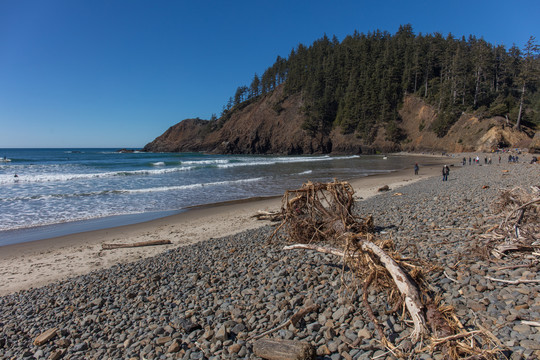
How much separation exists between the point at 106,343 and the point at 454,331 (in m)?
4.25

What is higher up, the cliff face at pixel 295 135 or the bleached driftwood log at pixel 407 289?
the cliff face at pixel 295 135

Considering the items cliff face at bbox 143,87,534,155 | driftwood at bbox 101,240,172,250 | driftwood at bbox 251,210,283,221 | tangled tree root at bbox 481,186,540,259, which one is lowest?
driftwood at bbox 101,240,172,250

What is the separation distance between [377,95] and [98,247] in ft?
251

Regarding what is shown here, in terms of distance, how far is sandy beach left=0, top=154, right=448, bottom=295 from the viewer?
23.5ft

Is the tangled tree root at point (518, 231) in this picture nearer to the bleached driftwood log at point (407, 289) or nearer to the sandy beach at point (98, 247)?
the bleached driftwood log at point (407, 289)

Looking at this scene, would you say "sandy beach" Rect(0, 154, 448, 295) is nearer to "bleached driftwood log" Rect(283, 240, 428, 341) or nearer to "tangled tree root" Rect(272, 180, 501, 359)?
Result: "tangled tree root" Rect(272, 180, 501, 359)

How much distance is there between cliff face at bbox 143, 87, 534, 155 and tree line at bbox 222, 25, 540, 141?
6.84ft

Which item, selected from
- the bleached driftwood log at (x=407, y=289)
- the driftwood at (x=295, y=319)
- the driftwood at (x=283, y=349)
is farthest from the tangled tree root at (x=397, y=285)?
the driftwood at (x=283, y=349)

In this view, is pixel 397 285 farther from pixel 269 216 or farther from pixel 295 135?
pixel 295 135

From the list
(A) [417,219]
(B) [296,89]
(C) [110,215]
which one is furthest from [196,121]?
(A) [417,219]

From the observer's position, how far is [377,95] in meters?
73.9

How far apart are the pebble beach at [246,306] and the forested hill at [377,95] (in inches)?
2125

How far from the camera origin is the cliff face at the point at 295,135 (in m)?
49.2

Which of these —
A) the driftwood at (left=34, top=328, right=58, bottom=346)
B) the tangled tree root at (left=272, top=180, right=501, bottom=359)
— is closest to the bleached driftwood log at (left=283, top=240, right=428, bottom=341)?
the tangled tree root at (left=272, top=180, right=501, bottom=359)
